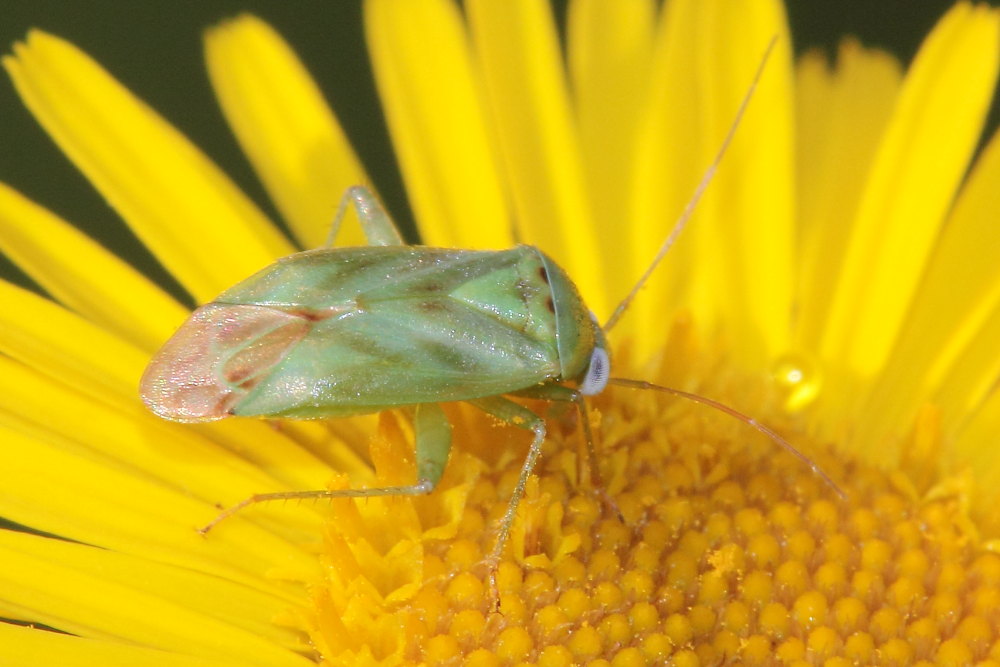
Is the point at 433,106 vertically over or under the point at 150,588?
over

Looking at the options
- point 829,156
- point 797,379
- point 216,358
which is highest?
point 829,156

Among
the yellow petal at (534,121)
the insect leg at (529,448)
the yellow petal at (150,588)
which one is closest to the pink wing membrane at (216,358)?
the yellow petal at (150,588)

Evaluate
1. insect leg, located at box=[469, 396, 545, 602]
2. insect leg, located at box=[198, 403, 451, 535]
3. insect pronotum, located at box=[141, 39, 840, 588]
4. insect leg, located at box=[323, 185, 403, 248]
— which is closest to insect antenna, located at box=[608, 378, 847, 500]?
insect pronotum, located at box=[141, 39, 840, 588]

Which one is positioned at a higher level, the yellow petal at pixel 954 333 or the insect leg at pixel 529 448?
the yellow petal at pixel 954 333

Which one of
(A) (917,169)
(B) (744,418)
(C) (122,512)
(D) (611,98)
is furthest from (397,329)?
(A) (917,169)

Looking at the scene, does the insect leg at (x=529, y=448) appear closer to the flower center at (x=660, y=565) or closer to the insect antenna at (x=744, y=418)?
the flower center at (x=660, y=565)

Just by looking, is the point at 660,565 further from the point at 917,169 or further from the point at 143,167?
the point at 143,167

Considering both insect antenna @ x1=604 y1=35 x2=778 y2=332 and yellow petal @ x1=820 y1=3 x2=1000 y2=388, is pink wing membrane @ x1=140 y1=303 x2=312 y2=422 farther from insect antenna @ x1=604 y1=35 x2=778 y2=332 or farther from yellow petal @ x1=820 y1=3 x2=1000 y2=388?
yellow petal @ x1=820 y1=3 x2=1000 y2=388
